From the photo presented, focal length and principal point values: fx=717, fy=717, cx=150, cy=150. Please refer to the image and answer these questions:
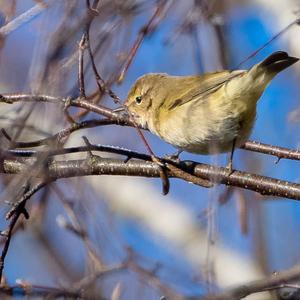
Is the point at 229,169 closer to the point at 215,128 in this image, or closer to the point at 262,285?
the point at 215,128

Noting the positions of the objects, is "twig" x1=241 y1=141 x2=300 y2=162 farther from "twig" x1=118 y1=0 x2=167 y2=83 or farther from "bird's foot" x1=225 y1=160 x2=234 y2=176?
"twig" x1=118 y1=0 x2=167 y2=83

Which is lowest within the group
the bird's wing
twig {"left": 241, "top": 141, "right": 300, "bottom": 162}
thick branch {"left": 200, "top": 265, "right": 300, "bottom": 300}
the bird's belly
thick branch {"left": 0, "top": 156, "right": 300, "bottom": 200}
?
thick branch {"left": 200, "top": 265, "right": 300, "bottom": 300}

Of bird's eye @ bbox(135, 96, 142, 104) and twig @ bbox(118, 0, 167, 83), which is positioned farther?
bird's eye @ bbox(135, 96, 142, 104)

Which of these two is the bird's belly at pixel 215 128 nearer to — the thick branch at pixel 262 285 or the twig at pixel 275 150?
the twig at pixel 275 150

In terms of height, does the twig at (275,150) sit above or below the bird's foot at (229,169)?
above

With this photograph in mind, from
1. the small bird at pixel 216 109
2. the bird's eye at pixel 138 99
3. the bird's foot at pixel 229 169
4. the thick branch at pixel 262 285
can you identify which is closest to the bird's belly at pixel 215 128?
the small bird at pixel 216 109

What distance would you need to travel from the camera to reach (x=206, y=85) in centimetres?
322

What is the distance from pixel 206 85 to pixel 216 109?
0.14 m

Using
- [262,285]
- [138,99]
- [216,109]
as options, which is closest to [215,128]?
[216,109]

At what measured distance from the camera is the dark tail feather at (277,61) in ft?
9.68

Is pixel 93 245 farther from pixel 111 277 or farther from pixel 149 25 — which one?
pixel 149 25

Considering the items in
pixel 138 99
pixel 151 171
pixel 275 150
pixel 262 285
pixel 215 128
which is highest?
pixel 138 99

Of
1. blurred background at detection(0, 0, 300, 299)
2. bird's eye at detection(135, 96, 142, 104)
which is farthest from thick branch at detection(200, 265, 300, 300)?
bird's eye at detection(135, 96, 142, 104)

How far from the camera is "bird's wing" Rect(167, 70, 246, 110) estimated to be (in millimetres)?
3180
